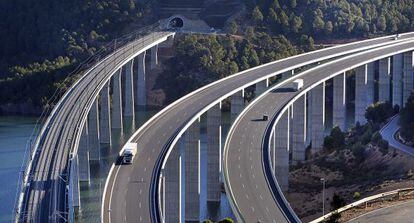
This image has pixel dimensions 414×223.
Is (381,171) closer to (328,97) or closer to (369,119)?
(369,119)

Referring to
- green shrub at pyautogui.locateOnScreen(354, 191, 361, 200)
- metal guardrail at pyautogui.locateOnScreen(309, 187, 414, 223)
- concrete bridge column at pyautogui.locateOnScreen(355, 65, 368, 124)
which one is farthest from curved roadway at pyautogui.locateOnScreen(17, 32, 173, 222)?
concrete bridge column at pyautogui.locateOnScreen(355, 65, 368, 124)

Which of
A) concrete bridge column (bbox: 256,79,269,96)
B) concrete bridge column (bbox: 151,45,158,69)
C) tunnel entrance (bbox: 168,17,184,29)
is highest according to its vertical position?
tunnel entrance (bbox: 168,17,184,29)

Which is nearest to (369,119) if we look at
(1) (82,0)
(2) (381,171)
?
(2) (381,171)

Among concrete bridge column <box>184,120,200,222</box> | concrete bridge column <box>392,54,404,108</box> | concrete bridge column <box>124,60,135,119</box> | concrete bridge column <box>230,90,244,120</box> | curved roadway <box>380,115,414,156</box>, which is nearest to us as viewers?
concrete bridge column <box>184,120,200,222</box>

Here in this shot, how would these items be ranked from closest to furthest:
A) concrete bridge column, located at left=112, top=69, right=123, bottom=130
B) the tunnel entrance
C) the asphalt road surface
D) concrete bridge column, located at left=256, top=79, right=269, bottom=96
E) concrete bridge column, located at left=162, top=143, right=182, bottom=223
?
the asphalt road surface, concrete bridge column, located at left=162, top=143, right=182, bottom=223, concrete bridge column, located at left=256, top=79, right=269, bottom=96, concrete bridge column, located at left=112, top=69, right=123, bottom=130, the tunnel entrance

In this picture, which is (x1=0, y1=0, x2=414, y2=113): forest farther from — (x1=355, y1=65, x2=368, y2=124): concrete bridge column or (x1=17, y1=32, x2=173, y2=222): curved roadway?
(x1=355, y1=65, x2=368, y2=124): concrete bridge column

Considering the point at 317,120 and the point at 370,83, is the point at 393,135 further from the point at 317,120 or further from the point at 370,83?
the point at 370,83
